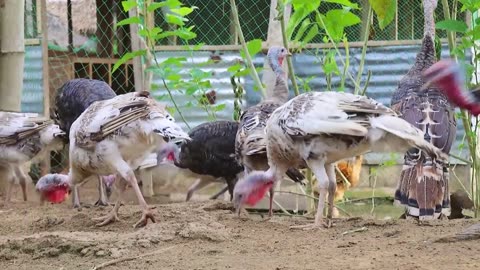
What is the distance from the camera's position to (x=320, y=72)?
1095cm

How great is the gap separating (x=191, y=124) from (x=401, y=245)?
6.49 metres

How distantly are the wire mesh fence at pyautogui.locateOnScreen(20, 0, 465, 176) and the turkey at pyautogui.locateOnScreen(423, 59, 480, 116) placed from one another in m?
5.55

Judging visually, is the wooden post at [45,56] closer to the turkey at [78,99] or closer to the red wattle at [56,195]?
the turkey at [78,99]

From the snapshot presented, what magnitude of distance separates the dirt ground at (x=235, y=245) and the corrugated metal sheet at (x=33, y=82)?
452 cm

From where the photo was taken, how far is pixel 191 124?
420 inches

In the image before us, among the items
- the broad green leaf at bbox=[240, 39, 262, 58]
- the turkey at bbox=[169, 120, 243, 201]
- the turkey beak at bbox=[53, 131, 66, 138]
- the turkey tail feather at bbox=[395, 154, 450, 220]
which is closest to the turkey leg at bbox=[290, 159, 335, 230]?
the turkey tail feather at bbox=[395, 154, 450, 220]

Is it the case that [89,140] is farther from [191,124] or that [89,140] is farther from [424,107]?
[191,124]

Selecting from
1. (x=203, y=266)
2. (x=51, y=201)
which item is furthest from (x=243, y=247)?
(x=51, y=201)

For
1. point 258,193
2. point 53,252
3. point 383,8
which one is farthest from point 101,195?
point 383,8

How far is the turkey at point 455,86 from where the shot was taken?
3.67 meters

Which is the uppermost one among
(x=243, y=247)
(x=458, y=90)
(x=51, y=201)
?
(x=458, y=90)

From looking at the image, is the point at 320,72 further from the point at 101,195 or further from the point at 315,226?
the point at 315,226

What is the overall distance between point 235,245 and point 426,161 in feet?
6.37

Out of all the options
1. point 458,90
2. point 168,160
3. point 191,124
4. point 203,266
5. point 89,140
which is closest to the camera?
point 458,90
